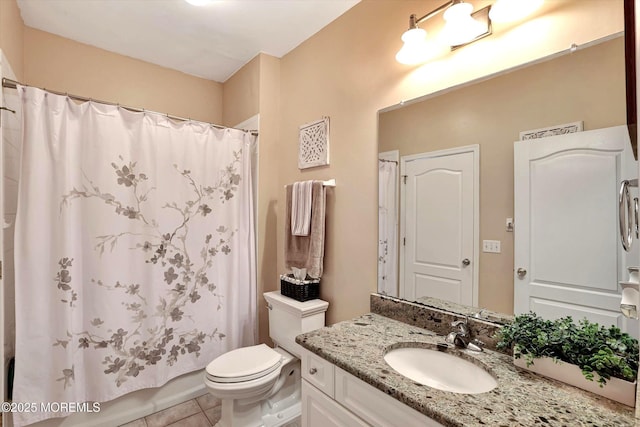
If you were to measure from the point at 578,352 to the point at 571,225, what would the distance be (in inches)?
15.9

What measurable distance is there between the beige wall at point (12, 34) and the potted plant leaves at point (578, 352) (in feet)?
8.95

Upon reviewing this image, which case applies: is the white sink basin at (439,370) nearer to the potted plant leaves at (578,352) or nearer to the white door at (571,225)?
the potted plant leaves at (578,352)

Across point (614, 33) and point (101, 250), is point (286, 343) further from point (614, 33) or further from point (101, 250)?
point (614, 33)

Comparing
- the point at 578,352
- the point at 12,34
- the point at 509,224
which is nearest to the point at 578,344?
the point at 578,352

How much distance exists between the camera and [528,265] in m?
1.10

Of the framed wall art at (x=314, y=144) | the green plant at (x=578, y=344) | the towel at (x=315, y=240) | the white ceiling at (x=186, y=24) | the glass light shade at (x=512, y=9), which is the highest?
the white ceiling at (x=186, y=24)

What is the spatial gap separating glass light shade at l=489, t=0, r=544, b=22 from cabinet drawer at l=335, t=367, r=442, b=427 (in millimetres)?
1409

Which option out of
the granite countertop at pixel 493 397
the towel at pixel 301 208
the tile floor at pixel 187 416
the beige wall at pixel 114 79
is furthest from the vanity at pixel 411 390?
the beige wall at pixel 114 79

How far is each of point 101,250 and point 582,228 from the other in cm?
230

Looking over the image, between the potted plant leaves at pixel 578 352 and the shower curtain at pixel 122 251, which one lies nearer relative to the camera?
the potted plant leaves at pixel 578 352

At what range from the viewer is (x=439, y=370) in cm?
118

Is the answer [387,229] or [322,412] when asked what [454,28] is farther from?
[322,412]

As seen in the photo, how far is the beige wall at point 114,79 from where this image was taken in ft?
6.91

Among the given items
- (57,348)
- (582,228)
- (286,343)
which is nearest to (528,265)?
(582,228)
